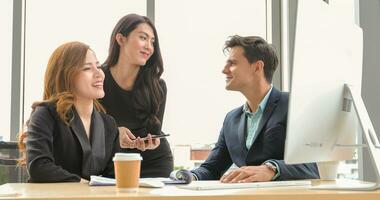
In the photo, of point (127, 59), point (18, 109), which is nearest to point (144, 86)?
point (127, 59)

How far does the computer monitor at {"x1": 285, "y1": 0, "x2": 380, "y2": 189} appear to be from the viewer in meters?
1.29

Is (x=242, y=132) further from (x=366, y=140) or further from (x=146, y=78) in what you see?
(x=366, y=140)

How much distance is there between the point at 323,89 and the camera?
1.37 m

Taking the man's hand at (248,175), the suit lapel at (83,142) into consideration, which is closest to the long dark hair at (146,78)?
the suit lapel at (83,142)

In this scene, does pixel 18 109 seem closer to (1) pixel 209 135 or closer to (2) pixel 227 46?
(1) pixel 209 135

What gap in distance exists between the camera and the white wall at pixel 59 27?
3824 millimetres

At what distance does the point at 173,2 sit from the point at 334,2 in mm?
2679

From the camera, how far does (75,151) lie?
6.32 feet

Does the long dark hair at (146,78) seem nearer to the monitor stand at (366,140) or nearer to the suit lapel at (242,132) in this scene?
the suit lapel at (242,132)

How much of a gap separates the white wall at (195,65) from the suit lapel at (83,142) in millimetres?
1917

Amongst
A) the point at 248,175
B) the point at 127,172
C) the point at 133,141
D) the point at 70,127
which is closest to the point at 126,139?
the point at 133,141

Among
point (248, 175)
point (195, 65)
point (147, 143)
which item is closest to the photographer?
point (248, 175)

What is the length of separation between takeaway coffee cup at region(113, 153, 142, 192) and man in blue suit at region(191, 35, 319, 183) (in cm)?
51

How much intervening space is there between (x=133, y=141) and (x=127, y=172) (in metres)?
1.21
